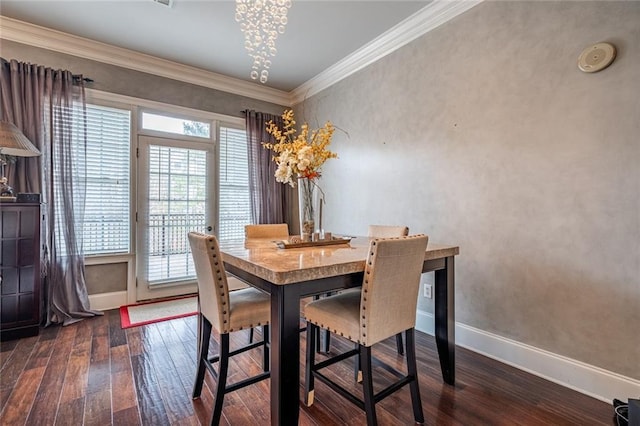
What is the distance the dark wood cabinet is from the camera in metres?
2.53

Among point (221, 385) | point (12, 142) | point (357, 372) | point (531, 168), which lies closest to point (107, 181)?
point (12, 142)

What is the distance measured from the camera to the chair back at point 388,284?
1388 millimetres

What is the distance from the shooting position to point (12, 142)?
2.50 meters

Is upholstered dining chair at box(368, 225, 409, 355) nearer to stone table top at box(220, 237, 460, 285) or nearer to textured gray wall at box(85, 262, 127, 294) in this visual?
stone table top at box(220, 237, 460, 285)

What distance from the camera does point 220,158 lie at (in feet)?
13.6

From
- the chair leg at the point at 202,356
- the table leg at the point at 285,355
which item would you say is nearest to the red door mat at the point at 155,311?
the chair leg at the point at 202,356

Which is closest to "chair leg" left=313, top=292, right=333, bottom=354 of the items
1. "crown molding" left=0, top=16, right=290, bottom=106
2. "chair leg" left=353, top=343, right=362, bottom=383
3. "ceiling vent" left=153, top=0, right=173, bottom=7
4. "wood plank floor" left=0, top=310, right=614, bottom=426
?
"wood plank floor" left=0, top=310, right=614, bottom=426

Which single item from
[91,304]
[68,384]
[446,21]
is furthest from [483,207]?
[91,304]

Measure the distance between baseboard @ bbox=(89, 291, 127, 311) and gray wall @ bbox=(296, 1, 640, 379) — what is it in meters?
3.22

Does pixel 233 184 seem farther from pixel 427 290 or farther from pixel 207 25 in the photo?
pixel 427 290

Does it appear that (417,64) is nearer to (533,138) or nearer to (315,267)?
(533,138)

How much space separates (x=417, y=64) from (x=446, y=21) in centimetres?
39

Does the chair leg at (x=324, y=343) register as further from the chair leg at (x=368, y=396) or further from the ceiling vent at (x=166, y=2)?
the ceiling vent at (x=166, y=2)

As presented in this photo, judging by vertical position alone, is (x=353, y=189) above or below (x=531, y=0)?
below
